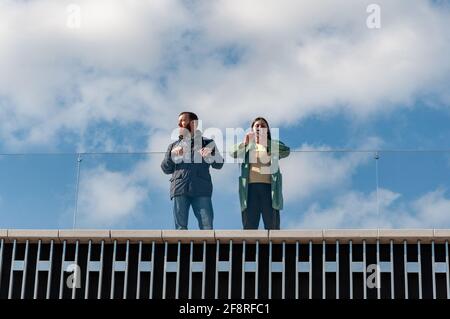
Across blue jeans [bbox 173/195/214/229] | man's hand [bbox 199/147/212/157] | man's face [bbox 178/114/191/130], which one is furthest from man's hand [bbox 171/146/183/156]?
blue jeans [bbox 173/195/214/229]

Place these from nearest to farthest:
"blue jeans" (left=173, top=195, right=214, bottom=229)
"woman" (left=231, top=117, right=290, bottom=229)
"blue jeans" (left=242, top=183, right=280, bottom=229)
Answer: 1. "woman" (left=231, top=117, right=290, bottom=229)
2. "blue jeans" (left=242, top=183, right=280, bottom=229)
3. "blue jeans" (left=173, top=195, right=214, bottom=229)

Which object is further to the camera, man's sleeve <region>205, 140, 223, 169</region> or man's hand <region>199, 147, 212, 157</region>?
man's sleeve <region>205, 140, 223, 169</region>

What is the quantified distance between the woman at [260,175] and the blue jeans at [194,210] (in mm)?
1096

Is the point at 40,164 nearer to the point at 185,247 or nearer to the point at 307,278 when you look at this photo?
the point at 185,247

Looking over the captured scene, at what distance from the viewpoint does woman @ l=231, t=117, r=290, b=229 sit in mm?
55375

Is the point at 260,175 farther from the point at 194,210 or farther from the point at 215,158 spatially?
the point at 194,210

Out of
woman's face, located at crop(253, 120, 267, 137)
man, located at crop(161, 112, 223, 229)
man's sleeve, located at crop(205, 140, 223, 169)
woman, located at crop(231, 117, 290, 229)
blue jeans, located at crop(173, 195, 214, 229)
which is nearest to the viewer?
woman's face, located at crop(253, 120, 267, 137)

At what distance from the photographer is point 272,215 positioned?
5716cm

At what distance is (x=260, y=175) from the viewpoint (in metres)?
56.1

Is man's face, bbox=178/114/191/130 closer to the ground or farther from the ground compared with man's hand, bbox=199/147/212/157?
farther from the ground

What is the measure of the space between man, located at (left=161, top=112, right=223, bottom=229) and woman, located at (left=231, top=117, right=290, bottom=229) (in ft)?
2.69

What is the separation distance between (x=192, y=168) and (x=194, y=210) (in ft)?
5.19

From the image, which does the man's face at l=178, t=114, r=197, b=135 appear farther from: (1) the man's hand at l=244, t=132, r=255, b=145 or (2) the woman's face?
(2) the woman's face
